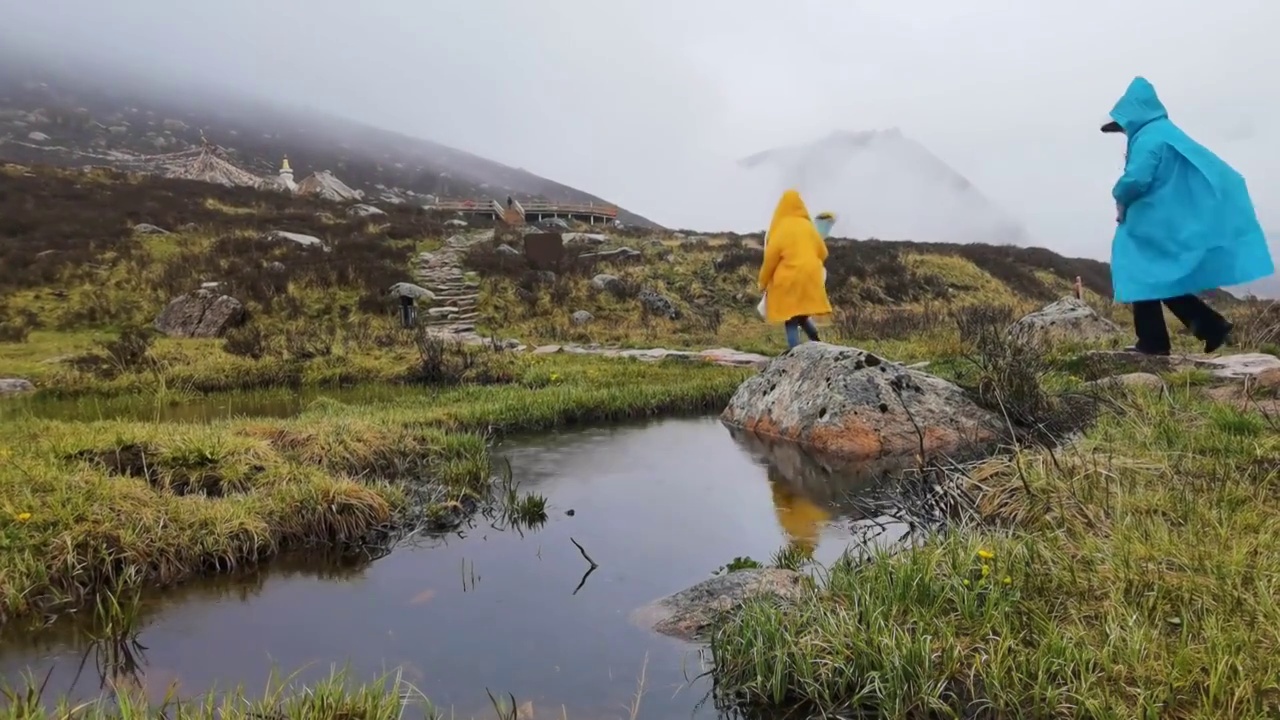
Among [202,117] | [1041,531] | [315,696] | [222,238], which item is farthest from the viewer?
[202,117]

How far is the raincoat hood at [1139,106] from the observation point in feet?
24.8

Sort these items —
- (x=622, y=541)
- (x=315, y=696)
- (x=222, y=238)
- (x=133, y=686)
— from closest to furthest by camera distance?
(x=315, y=696), (x=133, y=686), (x=622, y=541), (x=222, y=238)

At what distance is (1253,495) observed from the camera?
13.3 ft

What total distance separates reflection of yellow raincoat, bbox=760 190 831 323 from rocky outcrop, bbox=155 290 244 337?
1102cm

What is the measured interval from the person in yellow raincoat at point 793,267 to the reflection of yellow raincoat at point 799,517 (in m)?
3.97

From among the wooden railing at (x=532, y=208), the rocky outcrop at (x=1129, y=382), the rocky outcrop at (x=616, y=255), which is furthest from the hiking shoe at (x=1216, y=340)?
the wooden railing at (x=532, y=208)

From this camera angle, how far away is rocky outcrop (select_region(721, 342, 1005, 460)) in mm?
6949

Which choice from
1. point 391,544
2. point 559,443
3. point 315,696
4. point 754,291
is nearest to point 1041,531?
point 315,696

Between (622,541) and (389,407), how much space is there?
476 centimetres

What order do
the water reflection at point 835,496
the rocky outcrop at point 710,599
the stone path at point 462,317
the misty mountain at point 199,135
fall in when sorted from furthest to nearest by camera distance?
the misty mountain at point 199,135 → the stone path at point 462,317 → the water reflection at point 835,496 → the rocky outcrop at point 710,599

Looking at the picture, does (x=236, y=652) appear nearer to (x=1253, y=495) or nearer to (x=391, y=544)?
(x=391, y=544)

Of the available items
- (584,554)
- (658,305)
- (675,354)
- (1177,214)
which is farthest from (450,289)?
(584,554)

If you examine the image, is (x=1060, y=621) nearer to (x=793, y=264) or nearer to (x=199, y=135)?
(x=793, y=264)

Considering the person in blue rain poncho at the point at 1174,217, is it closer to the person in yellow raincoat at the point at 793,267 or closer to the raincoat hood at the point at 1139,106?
the raincoat hood at the point at 1139,106
